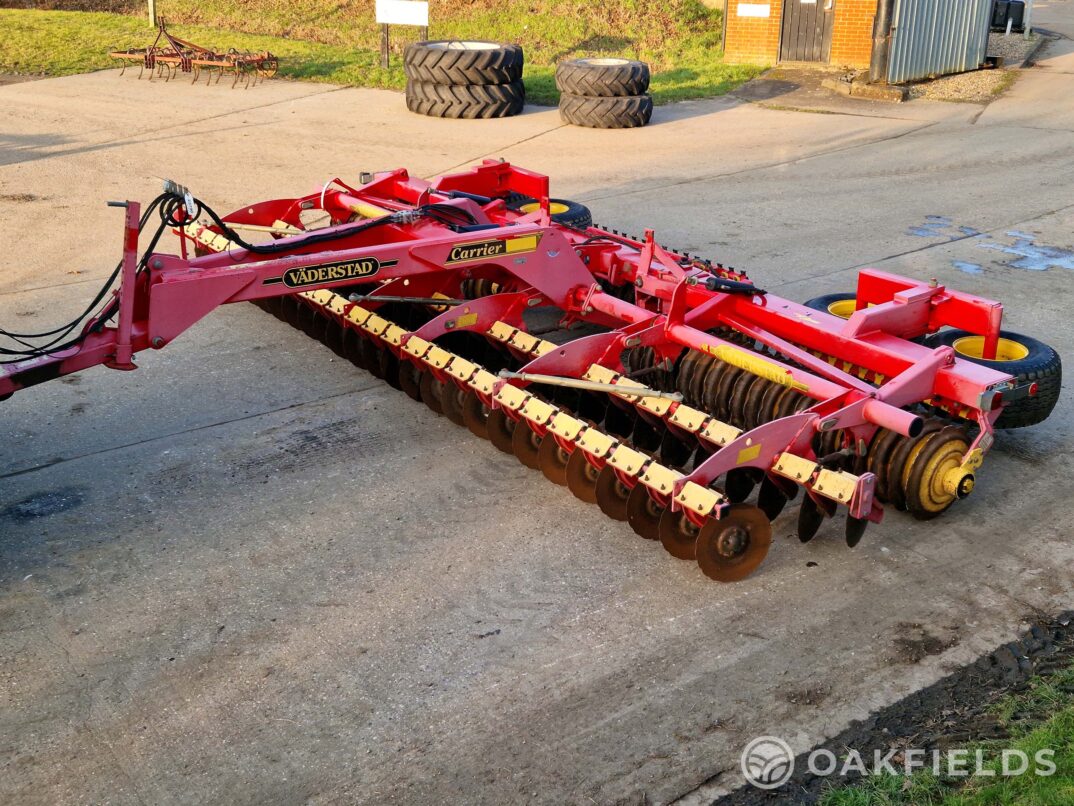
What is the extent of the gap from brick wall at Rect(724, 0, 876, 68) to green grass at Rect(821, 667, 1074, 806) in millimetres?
14303

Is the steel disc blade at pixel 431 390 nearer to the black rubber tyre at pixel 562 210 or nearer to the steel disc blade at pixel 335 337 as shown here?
the steel disc blade at pixel 335 337

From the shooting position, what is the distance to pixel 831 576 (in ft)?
17.2

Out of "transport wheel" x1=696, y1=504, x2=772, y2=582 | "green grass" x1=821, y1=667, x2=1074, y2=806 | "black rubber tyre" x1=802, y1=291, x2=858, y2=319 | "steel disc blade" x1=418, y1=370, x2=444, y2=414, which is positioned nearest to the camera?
"green grass" x1=821, y1=667, x2=1074, y2=806

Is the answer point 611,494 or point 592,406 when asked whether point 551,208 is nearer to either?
point 592,406

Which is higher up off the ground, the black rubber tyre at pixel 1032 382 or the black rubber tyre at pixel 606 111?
the black rubber tyre at pixel 606 111

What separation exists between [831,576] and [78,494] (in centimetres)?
375

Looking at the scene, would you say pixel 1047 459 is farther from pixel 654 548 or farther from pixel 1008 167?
pixel 1008 167

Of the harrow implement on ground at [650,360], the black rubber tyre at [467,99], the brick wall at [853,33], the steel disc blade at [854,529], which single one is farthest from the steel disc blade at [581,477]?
the brick wall at [853,33]

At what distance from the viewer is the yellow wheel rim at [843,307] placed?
7062mm

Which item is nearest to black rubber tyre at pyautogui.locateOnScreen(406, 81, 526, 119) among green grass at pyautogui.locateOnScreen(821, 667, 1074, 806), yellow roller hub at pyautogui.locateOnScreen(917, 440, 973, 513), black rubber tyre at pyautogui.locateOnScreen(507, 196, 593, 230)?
black rubber tyre at pyautogui.locateOnScreen(507, 196, 593, 230)

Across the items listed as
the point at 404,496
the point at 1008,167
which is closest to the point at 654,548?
the point at 404,496

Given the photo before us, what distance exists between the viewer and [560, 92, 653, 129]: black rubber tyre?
14180 mm

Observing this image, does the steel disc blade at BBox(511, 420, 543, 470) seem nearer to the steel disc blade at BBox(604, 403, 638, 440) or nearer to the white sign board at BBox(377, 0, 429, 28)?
the steel disc blade at BBox(604, 403, 638, 440)

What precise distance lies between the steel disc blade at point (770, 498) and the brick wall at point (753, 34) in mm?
13817
